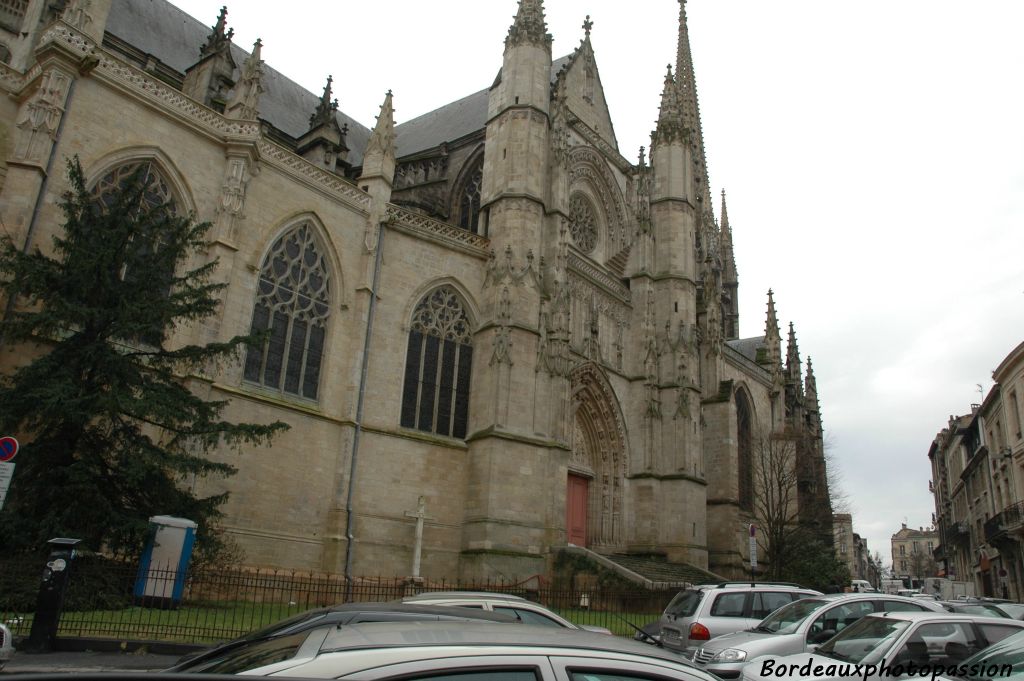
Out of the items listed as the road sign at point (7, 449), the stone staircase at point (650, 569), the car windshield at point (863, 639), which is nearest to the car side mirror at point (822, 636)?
the car windshield at point (863, 639)

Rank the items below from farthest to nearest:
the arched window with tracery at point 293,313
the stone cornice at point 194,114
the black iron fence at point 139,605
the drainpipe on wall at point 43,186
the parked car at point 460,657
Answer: the arched window with tracery at point 293,313 < the stone cornice at point 194,114 < the drainpipe on wall at point 43,186 < the black iron fence at point 139,605 < the parked car at point 460,657

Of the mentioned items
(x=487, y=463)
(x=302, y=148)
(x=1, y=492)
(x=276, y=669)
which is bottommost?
(x=276, y=669)

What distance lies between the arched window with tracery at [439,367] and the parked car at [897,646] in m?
14.9

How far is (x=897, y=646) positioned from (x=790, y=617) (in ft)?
9.33

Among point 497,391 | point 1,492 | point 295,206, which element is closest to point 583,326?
point 497,391

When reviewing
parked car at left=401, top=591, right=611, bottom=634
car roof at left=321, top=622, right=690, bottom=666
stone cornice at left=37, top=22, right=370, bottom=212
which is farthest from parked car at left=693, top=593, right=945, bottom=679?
stone cornice at left=37, top=22, right=370, bottom=212

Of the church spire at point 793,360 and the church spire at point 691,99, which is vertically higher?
the church spire at point 691,99

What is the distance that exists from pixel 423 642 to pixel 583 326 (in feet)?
77.3

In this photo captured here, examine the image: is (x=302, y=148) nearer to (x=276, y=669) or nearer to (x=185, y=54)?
(x=185, y=54)

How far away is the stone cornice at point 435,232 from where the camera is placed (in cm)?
2181

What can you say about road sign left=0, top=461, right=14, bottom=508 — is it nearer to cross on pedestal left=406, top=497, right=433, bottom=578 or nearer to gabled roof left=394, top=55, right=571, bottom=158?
cross on pedestal left=406, top=497, right=433, bottom=578

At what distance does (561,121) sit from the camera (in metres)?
24.8

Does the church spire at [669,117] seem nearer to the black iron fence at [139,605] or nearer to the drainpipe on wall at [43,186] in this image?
the black iron fence at [139,605]

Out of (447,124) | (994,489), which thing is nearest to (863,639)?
(447,124)
